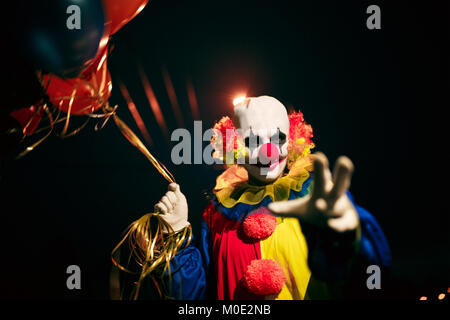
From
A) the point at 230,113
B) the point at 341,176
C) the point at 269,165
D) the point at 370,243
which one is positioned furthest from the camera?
the point at 230,113

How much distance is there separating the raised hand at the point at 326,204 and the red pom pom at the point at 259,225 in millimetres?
373

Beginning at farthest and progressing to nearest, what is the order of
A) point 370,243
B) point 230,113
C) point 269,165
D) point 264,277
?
1. point 230,113
2. point 269,165
3. point 264,277
4. point 370,243

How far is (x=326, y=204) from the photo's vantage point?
2.30ft

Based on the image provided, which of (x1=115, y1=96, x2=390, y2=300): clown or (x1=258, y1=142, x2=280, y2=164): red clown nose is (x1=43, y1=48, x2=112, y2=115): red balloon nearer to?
(x1=115, y1=96, x2=390, y2=300): clown

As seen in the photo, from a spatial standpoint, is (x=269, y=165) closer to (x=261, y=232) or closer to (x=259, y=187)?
(x=259, y=187)

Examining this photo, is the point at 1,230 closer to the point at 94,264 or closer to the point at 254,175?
the point at 94,264

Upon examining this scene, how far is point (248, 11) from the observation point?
5.47 ft

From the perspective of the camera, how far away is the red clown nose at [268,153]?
1149mm

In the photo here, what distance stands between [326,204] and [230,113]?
3.69ft

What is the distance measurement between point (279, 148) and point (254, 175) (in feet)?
0.58

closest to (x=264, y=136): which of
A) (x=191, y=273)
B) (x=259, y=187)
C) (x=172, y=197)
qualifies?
(x=259, y=187)

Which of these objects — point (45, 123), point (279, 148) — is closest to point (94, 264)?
point (45, 123)

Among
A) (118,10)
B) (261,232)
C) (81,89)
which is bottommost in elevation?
(261,232)

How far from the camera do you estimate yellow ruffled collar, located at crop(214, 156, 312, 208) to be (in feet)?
3.88
